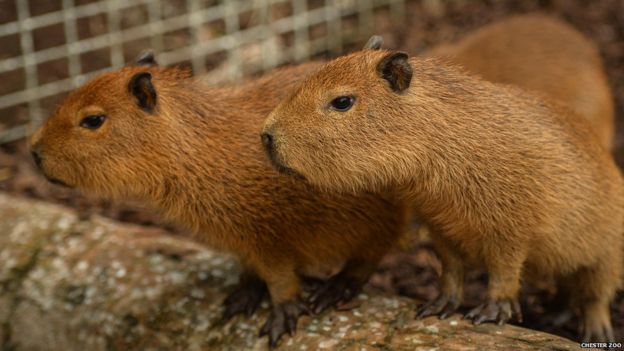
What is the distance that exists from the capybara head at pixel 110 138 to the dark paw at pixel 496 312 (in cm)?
200

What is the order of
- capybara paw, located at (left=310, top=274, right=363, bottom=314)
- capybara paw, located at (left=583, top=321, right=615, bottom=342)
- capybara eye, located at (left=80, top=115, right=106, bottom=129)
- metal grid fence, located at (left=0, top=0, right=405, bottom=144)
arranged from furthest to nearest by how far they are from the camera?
metal grid fence, located at (left=0, top=0, right=405, bottom=144) < capybara paw, located at (left=583, top=321, right=615, bottom=342) < capybara paw, located at (left=310, top=274, right=363, bottom=314) < capybara eye, located at (left=80, top=115, right=106, bottom=129)

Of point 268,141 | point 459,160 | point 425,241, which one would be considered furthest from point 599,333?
point 268,141

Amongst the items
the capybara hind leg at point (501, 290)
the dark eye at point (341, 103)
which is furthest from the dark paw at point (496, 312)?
the dark eye at point (341, 103)

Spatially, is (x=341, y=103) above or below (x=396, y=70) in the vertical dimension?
below

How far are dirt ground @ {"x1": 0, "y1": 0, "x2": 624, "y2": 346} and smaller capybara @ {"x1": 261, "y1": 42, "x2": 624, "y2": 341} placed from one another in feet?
3.35

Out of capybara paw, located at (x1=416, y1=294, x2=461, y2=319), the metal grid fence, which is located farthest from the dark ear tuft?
the metal grid fence

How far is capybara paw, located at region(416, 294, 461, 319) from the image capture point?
526cm

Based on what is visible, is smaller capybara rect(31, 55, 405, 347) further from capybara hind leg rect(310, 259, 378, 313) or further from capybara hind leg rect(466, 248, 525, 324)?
capybara hind leg rect(466, 248, 525, 324)

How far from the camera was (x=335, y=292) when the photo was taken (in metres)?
5.62

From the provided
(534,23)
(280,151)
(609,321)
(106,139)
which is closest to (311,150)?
(280,151)

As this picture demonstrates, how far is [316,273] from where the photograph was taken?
634 centimetres

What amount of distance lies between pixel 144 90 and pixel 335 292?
170 centimetres

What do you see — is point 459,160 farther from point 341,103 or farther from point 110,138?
point 110,138

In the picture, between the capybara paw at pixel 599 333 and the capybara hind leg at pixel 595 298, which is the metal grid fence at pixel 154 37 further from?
the capybara paw at pixel 599 333
